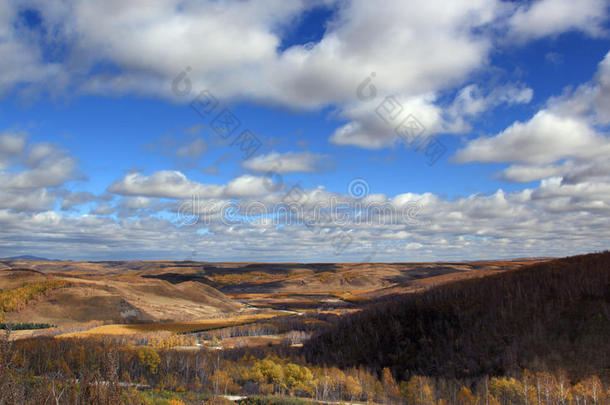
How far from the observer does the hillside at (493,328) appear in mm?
24875

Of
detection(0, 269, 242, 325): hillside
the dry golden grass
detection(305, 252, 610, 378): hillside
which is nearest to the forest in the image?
detection(305, 252, 610, 378): hillside

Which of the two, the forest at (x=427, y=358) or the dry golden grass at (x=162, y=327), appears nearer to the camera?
the forest at (x=427, y=358)

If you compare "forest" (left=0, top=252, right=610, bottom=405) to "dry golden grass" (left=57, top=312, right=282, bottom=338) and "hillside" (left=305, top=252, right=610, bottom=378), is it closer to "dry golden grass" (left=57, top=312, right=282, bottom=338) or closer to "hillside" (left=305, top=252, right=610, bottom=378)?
"hillside" (left=305, top=252, right=610, bottom=378)

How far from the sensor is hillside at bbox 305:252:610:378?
24.9 m

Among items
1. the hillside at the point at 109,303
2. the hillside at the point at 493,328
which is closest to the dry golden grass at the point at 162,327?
the hillside at the point at 109,303

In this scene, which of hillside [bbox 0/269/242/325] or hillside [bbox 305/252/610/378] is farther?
hillside [bbox 0/269/242/325]

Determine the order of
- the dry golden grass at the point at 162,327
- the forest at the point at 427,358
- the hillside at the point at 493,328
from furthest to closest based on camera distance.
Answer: the dry golden grass at the point at 162,327 → the hillside at the point at 493,328 → the forest at the point at 427,358

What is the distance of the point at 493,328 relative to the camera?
29.3 meters

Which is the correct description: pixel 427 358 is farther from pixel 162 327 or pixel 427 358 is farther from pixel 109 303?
pixel 109 303

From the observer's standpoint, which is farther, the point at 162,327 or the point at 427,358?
the point at 162,327

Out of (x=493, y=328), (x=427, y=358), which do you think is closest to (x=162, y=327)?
(x=427, y=358)

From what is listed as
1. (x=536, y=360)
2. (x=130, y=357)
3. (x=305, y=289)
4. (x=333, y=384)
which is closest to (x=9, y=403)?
(x=333, y=384)

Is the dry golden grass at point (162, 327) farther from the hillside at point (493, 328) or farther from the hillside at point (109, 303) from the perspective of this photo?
the hillside at point (493, 328)

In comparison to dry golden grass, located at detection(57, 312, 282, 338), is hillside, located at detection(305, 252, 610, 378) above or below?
above
